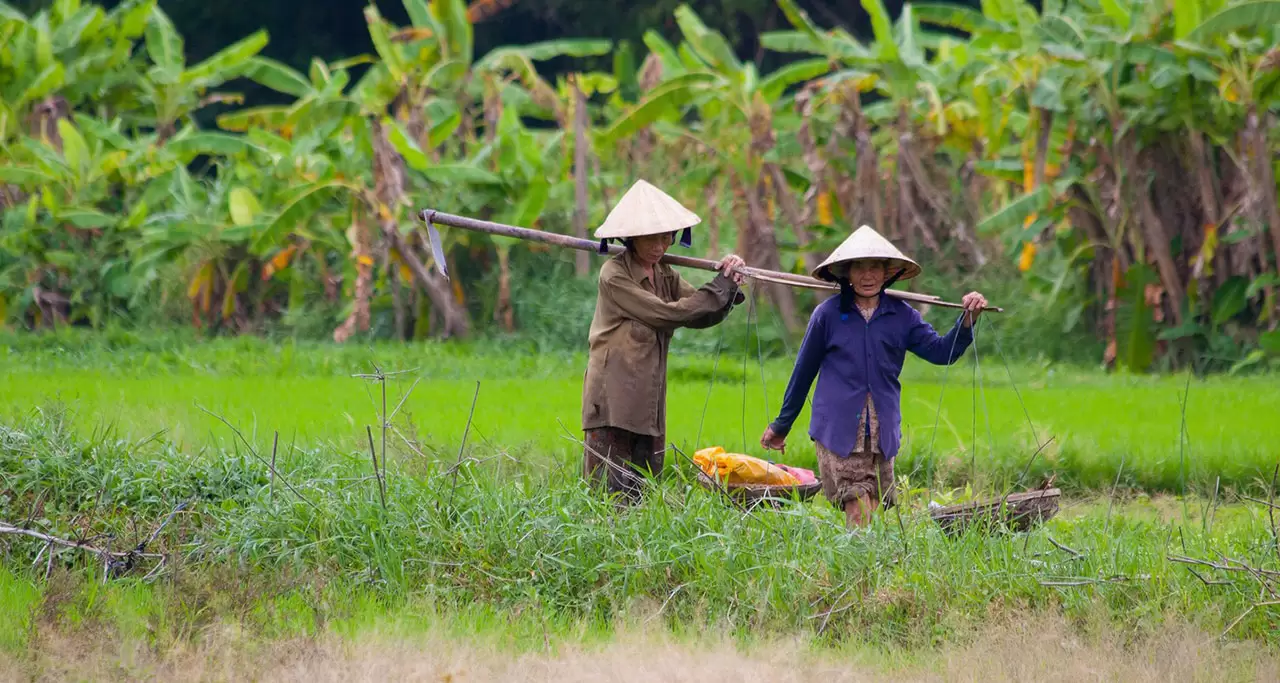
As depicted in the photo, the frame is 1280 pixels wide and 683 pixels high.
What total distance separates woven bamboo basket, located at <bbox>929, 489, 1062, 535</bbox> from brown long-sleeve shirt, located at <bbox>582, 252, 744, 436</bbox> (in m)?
0.99

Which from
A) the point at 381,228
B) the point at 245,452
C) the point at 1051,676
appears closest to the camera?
the point at 1051,676

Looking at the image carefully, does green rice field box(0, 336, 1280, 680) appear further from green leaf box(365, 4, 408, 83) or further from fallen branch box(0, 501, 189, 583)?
green leaf box(365, 4, 408, 83)

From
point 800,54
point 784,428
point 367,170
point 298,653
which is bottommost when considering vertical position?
point 298,653

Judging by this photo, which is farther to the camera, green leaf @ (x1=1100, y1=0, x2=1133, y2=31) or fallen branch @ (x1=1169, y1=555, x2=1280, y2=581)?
green leaf @ (x1=1100, y1=0, x2=1133, y2=31)

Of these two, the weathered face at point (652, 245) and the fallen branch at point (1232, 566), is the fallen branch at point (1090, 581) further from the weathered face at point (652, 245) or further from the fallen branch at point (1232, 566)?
the weathered face at point (652, 245)

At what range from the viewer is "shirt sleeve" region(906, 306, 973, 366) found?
5035mm

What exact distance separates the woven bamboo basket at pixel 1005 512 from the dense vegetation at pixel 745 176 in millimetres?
4626

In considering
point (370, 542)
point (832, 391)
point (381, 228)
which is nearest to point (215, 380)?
point (381, 228)

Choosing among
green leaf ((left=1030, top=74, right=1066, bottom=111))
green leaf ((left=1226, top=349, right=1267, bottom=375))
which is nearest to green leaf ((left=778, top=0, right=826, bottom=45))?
green leaf ((left=1030, top=74, right=1066, bottom=111))

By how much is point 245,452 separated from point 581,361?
3.93m

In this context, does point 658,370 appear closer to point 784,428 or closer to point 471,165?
point 784,428

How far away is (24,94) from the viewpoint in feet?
39.8

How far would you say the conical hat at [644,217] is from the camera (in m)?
5.01

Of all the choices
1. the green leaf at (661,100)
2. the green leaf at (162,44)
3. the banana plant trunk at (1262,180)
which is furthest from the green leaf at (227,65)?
the banana plant trunk at (1262,180)
